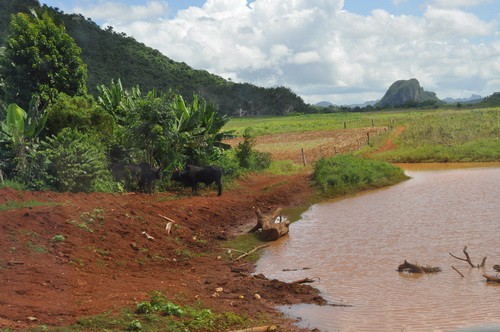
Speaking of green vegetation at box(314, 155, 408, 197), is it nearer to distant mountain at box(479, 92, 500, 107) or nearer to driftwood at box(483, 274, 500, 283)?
driftwood at box(483, 274, 500, 283)

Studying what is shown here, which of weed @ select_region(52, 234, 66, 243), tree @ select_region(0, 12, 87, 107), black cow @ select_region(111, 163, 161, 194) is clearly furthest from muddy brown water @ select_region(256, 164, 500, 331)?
tree @ select_region(0, 12, 87, 107)

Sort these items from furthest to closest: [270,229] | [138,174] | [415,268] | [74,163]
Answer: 1. [138,174]
2. [74,163]
3. [270,229]
4. [415,268]

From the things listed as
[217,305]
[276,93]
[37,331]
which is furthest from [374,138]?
[276,93]

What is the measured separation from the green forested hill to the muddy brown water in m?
21.6

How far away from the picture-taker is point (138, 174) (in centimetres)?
1722

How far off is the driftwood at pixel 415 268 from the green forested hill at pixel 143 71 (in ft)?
90.4

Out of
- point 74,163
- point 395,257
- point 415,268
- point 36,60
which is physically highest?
point 36,60

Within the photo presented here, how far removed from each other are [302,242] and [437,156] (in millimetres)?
18851

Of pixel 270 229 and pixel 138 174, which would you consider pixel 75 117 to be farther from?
pixel 270 229

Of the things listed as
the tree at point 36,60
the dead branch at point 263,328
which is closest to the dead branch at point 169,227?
the dead branch at point 263,328

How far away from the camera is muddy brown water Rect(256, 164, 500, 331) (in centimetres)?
834

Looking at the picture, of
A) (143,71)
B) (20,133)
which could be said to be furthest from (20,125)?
(143,71)

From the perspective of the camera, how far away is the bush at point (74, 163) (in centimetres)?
1462

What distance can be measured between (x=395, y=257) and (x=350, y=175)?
33.3ft
